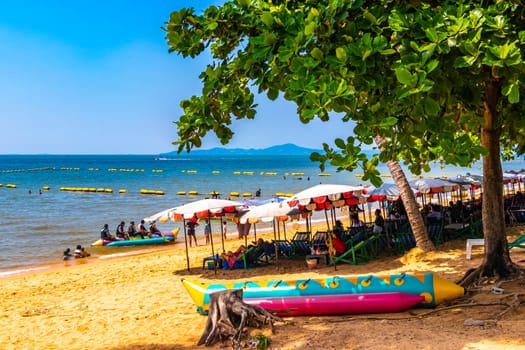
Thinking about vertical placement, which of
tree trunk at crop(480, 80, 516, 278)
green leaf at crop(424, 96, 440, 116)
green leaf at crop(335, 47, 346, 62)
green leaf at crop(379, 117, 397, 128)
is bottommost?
tree trunk at crop(480, 80, 516, 278)

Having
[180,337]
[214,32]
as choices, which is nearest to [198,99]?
[214,32]

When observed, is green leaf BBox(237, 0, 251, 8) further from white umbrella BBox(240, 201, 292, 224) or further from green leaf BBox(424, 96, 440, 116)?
white umbrella BBox(240, 201, 292, 224)

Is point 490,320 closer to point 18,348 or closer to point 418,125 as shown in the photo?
point 418,125

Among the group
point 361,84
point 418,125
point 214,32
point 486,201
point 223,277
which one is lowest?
point 223,277

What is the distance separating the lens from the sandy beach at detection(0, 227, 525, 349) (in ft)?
20.0

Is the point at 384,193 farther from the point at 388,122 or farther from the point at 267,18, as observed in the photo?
the point at 267,18

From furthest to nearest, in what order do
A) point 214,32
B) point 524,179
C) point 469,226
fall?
point 524,179
point 469,226
point 214,32

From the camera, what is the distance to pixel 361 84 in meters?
4.79

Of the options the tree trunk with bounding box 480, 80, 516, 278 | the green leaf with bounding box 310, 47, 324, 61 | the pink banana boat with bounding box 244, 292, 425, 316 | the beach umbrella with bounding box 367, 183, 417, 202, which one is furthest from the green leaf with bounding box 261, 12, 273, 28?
the beach umbrella with bounding box 367, 183, 417, 202

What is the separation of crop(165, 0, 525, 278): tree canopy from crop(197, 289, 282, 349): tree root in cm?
240

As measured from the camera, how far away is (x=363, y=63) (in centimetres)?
451

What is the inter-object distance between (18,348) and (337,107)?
22.2 ft

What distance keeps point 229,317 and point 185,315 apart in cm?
209

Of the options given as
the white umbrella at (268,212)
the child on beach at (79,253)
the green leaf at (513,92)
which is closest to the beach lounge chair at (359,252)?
the white umbrella at (268,212)
